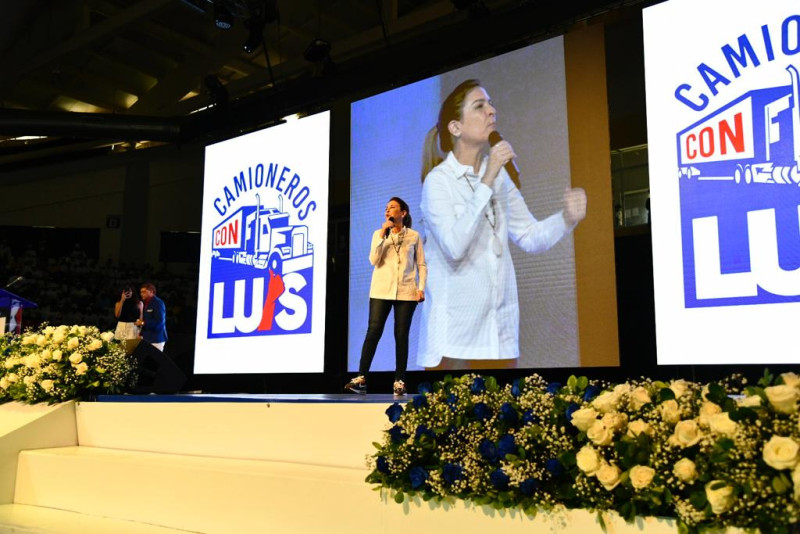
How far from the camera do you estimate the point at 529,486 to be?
4.31 feet

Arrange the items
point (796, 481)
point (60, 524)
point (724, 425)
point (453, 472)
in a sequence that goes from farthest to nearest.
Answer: point (60, 524), point (453, 472), point (724, 425), point (796, 481)

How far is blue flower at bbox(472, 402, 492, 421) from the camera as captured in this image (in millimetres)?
1460

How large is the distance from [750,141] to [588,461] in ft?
10.4

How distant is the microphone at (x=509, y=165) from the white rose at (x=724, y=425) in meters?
3.81

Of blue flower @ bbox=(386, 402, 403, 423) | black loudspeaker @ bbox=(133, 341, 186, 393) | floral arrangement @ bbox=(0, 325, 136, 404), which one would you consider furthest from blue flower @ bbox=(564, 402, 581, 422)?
black loudspeaker @ bbox=(133, 341, 186, 393)

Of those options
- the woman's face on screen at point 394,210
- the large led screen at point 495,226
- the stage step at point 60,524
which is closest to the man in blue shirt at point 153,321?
the large led screen at point 495,226

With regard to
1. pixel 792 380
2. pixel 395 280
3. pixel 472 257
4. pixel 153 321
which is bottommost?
pixel 792 380

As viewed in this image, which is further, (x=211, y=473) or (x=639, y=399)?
(x=211, y=473)

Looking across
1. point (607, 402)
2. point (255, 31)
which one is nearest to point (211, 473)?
point (607, 402)

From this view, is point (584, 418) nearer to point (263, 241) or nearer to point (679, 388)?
point (679, 388)

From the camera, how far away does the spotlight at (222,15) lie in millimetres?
5797

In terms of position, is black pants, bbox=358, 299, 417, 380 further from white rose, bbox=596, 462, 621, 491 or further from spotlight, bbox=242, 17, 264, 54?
spotlight, bbox=242, 17, 264, 54

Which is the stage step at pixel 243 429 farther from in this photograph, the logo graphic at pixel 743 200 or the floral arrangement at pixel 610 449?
the logo graphic at pixel 743 200

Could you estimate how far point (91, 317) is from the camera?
9516 millimetres
